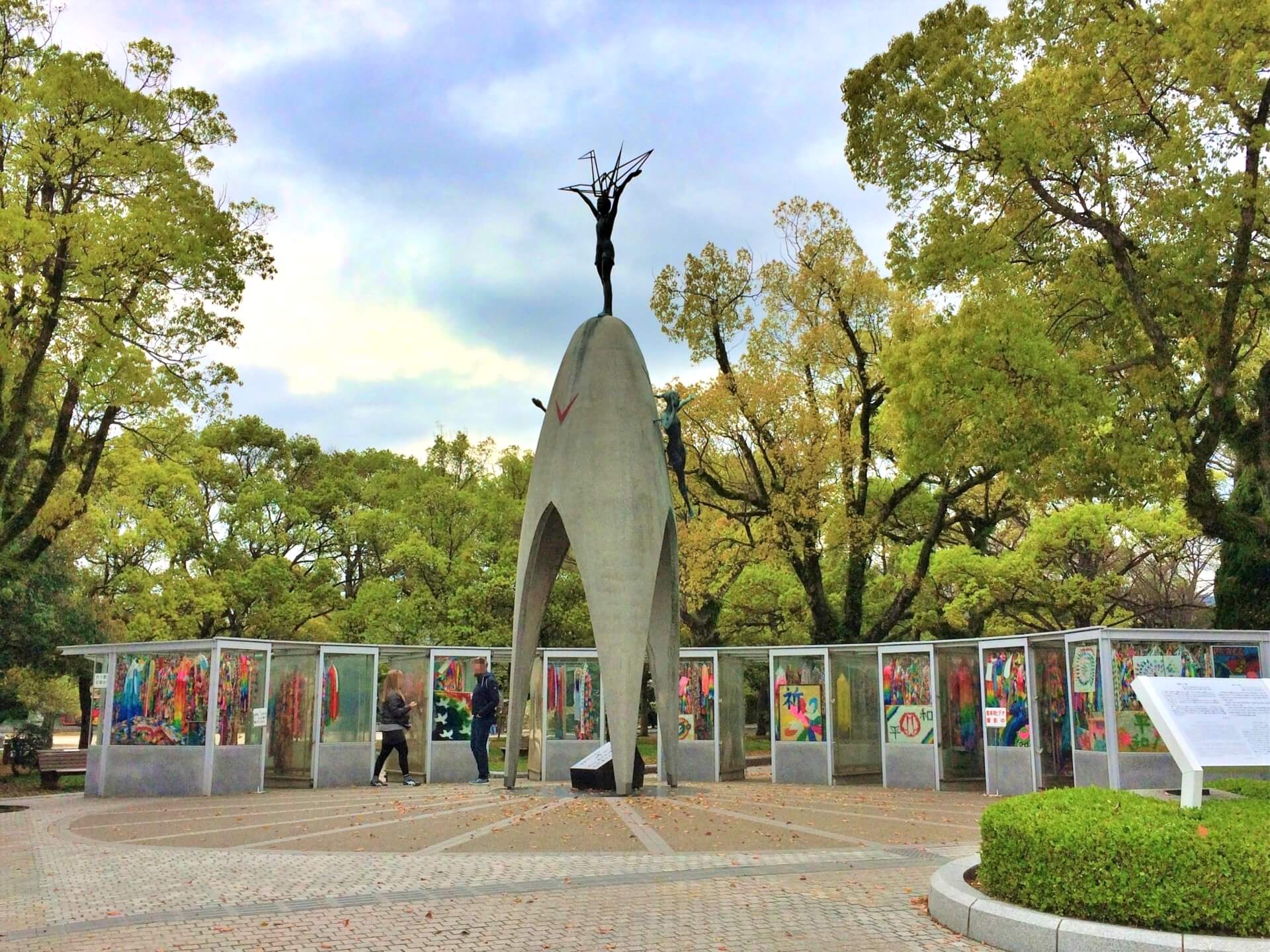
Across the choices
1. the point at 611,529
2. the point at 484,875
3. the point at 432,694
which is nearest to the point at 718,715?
the point at 432,694

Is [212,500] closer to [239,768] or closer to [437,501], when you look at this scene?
[437,501]

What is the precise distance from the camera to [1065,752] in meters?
14.9

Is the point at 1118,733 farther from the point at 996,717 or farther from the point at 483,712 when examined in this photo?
the point at 483,712

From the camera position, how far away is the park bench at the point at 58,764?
18422 millimetres

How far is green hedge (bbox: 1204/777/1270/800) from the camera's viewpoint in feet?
29.6

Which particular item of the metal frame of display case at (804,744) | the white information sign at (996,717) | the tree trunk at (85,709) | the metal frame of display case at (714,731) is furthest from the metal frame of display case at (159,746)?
the tree trunk at (85,709)

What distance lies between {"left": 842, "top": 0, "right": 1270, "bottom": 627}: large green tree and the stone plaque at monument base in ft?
28.5

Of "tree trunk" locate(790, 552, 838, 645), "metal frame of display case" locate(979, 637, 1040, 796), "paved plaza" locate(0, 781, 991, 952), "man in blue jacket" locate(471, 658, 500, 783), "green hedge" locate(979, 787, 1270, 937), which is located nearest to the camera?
"green hedge" locate(979, 787, 1270, 937)

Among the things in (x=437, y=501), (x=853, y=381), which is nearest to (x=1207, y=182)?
(x=853, y=381)

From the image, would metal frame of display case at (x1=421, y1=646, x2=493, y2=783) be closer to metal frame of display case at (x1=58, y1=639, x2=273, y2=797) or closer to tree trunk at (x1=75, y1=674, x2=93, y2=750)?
metal frame of display case at (x1=58, y1=639, x2=273, y2=797)

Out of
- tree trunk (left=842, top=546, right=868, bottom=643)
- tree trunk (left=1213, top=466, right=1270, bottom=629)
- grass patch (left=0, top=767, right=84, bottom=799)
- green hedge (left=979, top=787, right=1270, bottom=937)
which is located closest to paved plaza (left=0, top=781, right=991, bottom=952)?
green hedge (left=979, top=787, right=1270, bottom=937)

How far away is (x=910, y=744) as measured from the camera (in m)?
17.8

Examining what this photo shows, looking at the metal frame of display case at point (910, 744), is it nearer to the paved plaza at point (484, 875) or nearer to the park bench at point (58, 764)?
the paved plaza at point (484, 875)

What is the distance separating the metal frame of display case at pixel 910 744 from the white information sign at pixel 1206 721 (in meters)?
10.2
